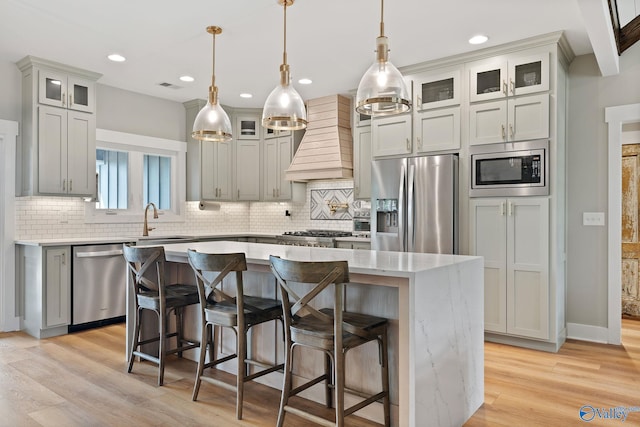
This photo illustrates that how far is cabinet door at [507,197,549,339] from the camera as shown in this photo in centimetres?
385

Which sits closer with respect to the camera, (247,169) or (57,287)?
(57,287)

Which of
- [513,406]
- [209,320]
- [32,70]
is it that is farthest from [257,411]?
[32,70]

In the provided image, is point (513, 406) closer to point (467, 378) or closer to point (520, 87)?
point (467, 378)

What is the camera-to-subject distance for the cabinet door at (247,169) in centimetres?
647

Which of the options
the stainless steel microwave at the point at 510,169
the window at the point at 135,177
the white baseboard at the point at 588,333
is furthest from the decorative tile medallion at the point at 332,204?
the white baseboard at the point at 588,333

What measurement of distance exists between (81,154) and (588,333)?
543cm

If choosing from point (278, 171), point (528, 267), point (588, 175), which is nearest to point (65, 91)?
point (278, 171)

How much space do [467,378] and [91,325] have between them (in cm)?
385

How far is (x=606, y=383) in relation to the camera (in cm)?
312

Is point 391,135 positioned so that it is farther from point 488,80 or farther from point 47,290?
point 47,290

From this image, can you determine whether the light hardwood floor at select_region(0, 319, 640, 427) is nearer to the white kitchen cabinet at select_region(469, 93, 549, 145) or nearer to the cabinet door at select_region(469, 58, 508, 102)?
the white kitchen cabinet at select_region(469, 93, 549, 145)

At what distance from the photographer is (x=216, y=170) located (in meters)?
6.22

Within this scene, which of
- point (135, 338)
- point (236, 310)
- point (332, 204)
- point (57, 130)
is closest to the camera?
point (236, 310)

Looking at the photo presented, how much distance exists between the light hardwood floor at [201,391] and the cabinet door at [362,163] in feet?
7.55
